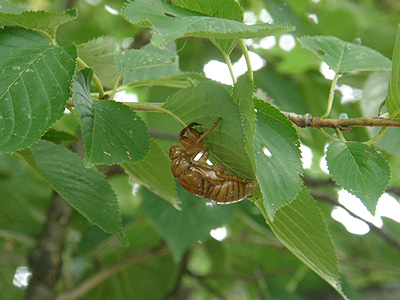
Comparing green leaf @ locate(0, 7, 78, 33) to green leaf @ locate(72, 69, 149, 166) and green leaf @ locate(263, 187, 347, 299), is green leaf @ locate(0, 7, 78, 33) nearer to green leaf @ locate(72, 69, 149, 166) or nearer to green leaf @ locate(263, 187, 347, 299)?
green leaf @ locate(72, 69, 149, 166)

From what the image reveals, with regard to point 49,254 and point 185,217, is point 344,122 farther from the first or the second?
point 49,254

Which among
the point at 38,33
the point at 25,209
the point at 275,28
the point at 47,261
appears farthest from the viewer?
the point at 25,209

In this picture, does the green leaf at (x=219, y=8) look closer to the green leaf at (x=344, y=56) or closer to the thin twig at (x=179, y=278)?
the green leaf at (x=344, y=56)

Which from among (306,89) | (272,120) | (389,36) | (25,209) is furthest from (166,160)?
(389,36)

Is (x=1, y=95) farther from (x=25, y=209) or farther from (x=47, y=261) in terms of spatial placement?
(x=25, y=209)

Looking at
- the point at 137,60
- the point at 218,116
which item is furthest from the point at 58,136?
the point at 218,116

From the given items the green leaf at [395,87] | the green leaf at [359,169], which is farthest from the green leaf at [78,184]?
the green leaf at [395,87]
